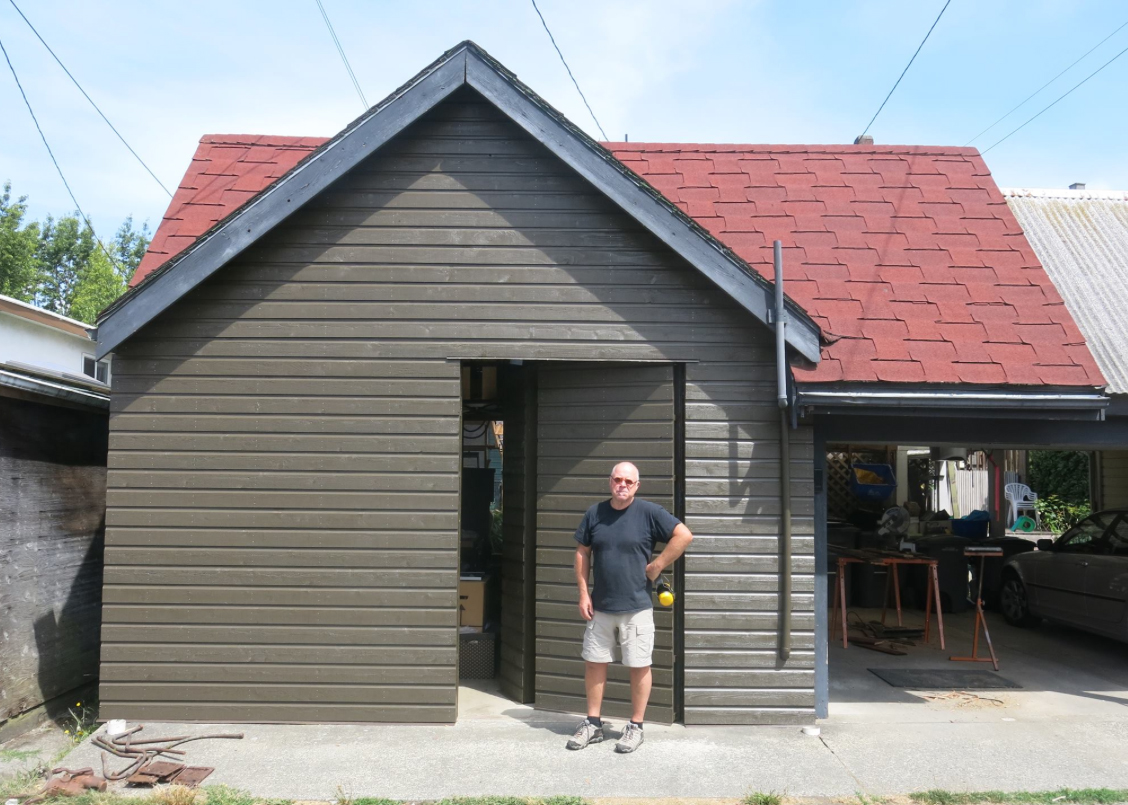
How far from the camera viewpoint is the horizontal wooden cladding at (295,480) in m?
6.42

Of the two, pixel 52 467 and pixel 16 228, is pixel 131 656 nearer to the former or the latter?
pixel 52 467

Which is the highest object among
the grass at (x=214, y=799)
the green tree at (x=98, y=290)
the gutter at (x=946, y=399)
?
the green tree at (x=98, y=290)

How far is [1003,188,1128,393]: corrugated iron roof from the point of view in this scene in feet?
25.5

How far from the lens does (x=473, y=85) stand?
6258mm

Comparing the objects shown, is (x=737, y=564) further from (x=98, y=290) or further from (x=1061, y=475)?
(x=98, y=290)

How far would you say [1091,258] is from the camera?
981 centimetres

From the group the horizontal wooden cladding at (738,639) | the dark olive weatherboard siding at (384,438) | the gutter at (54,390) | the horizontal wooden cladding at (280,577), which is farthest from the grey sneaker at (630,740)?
the gutter at (54,390)

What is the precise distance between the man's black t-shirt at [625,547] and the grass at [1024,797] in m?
1.93

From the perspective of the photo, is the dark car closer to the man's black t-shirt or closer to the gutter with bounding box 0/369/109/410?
the man's black t-shirt

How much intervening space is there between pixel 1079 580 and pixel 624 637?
19.8 feet

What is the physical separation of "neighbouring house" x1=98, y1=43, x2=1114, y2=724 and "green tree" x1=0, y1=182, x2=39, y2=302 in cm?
3548

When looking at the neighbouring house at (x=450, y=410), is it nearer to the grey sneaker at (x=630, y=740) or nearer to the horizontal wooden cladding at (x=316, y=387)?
the horizontal wooden cladding at (x=316, y=387)

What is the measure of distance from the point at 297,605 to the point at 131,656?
1.19m

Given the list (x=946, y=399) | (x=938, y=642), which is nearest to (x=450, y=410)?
(x=946, y=399)
